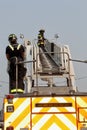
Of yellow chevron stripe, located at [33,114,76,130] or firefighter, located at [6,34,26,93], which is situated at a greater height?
firefighter, located at [6,34,26,93]

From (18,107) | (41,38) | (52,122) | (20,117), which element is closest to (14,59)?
(41,38)

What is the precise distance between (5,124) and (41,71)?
271cm

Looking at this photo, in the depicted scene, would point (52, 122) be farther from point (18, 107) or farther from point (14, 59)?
point (14, 59)

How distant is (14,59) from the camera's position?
11.8 m

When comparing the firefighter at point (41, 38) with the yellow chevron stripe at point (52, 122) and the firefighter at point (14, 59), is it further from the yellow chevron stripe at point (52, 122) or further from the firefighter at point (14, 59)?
the yellow chevron stripe at point (52, 122)

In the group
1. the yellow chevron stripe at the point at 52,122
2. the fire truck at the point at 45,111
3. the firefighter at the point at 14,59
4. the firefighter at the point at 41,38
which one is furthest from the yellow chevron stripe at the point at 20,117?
the firefighter at the point at 41,38

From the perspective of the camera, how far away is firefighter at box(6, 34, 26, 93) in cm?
1154

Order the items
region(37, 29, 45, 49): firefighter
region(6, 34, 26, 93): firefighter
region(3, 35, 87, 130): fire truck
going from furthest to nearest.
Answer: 1. region(37, 29, 45, 49): firefighter
2. region(6, 34, 26, 93): firefighter
3. region(3, 35, 87, 130): fire truck

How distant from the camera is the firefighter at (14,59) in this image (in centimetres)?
1154

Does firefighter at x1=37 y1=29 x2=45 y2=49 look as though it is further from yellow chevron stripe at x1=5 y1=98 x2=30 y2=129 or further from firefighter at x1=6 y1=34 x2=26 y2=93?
yellow chevron stripe at x1=5 y1=98 x2=30 y2=129

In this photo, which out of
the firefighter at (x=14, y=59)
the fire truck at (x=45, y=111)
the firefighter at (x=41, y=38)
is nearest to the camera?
the fire truck at (x=45, y=111)

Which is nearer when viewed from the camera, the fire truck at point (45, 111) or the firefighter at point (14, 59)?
the fire truck at point (45, 111)

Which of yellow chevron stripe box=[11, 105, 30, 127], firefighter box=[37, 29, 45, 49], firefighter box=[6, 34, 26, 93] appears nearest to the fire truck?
yellow chevron stripe box=[11, 105, 30, 127]

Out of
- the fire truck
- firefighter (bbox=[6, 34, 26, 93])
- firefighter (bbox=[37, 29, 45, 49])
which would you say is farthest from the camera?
firefighter (bbox=[37, 29, 45, 49])
